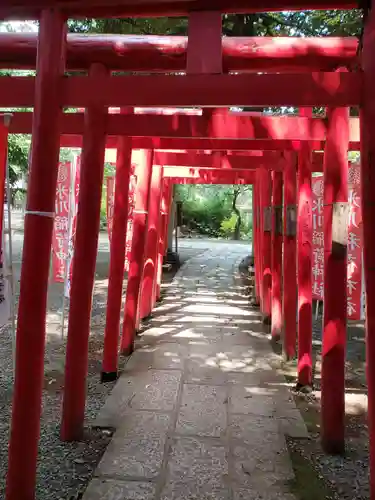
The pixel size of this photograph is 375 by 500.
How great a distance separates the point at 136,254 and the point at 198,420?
2291 millimetres

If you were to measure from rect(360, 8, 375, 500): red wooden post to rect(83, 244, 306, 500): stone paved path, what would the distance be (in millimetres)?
827

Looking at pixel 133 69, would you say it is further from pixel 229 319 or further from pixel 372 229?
pixel 229 319

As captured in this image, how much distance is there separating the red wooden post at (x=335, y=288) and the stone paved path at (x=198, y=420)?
0.40 m

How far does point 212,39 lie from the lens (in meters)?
2.60

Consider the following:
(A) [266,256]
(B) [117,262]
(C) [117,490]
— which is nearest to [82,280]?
(B) [117,262]

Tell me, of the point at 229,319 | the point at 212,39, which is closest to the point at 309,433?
the point at 212,39

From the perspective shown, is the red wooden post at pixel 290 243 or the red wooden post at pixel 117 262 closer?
the red wooden post at pixel 117 262

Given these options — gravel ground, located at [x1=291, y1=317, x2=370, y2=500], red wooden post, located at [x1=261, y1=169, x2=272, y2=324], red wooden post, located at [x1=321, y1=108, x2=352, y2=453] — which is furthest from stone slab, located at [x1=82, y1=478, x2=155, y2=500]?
red wooden post, located at [x1=261, y1=169, x2=272, y2=324]

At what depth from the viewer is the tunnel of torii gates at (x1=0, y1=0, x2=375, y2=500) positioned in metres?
2.46

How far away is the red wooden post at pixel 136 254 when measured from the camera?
544 cm

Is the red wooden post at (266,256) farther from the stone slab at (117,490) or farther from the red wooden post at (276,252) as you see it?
the stone slab at (117,490)

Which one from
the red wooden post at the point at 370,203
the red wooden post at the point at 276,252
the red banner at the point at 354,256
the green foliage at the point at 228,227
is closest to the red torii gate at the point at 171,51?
the red wooden post at the point at 370,203

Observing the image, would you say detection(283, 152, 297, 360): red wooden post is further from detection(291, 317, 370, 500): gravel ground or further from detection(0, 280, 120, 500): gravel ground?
detection(0, 280, 120, 500): gravel ground

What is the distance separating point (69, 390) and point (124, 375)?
1.50 meters
